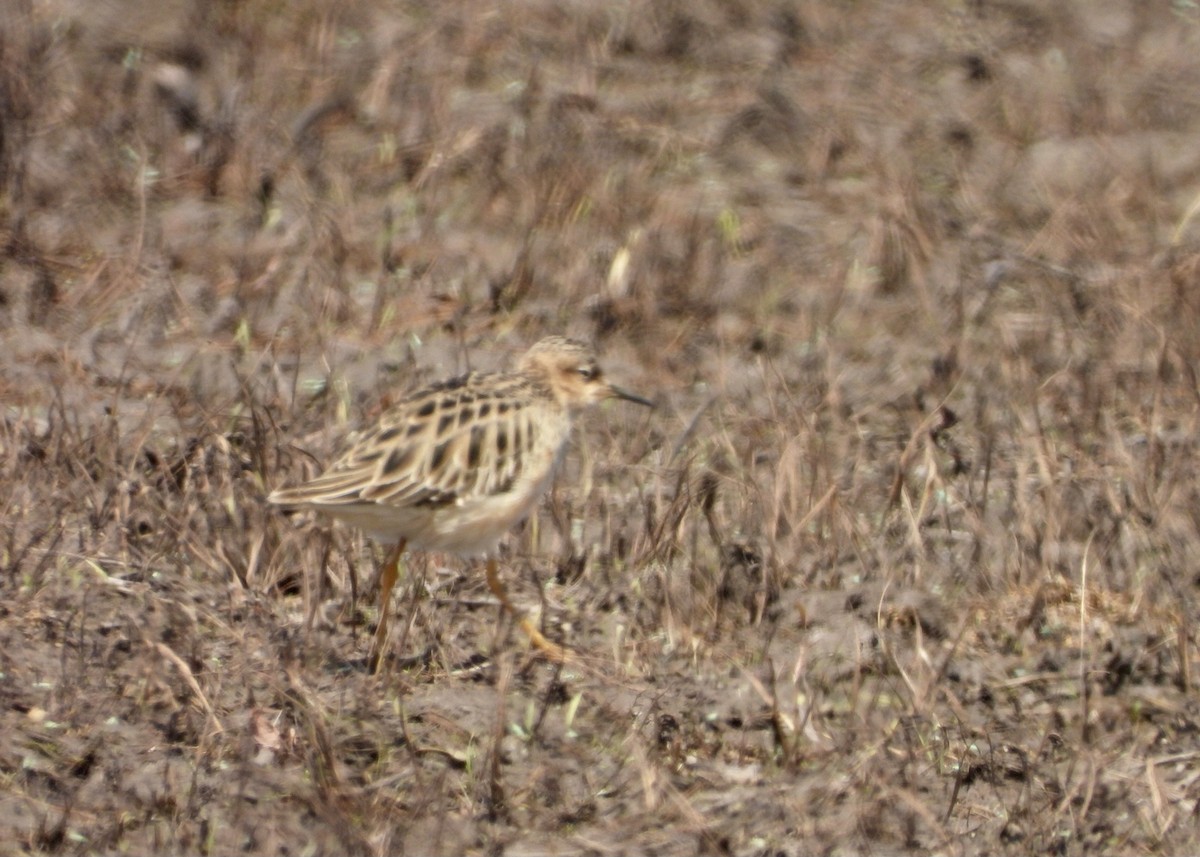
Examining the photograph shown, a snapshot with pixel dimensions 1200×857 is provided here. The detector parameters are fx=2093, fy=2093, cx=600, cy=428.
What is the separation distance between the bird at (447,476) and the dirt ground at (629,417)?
263 mm

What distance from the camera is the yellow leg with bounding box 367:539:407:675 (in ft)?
21.3

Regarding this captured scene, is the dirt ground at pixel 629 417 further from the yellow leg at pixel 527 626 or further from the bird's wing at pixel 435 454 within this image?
the bird's wing at pixel 435 454

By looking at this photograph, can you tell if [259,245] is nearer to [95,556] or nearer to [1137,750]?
[95,556]

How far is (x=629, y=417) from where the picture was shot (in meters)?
8.61

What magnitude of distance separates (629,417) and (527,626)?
200 cm

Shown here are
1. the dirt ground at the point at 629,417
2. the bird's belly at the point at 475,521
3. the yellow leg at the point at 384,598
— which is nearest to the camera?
the dirt ground at the point at 629,417

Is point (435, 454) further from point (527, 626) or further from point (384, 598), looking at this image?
point (527, 626)

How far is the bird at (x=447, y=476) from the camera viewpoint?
21.4ft

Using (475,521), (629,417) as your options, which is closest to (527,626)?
(475,521)

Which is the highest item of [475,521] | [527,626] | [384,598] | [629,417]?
[475,521]

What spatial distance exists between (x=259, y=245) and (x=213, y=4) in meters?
2.71

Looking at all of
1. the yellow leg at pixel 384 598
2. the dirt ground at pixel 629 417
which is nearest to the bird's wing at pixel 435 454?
the yellow leg at pixel 384 598

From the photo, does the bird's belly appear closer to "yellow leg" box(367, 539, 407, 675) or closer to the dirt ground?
"yellow leg" box(367, 539, 407, 675)

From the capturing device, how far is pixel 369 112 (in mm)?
11086
